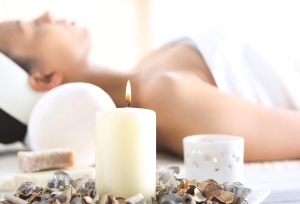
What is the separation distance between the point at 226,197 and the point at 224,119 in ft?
A: 1.83

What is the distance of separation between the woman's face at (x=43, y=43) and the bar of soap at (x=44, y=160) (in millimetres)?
473

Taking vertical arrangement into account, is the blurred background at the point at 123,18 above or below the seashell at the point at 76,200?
above

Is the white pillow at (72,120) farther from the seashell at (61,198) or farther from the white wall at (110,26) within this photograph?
the white wall at (110,26)

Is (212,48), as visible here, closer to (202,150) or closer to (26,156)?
(202,150)

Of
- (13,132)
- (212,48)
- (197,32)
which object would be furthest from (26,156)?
(197,32)

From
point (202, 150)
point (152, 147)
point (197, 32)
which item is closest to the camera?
point (152, 147)

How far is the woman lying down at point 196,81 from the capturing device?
104 centimetres

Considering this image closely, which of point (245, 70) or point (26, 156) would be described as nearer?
point (26, 156)

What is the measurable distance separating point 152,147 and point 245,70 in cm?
83

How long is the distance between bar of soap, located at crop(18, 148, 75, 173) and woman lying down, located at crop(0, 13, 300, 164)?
1.10ft

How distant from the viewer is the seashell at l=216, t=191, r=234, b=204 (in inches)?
19.1

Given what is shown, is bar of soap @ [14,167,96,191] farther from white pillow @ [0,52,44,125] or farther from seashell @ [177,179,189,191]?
white pillow @ [0,52,44,125]

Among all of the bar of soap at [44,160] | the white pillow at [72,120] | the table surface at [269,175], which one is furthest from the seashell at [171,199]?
the white pillow at [72,120]

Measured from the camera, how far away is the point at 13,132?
1.20 metres
